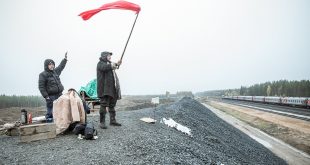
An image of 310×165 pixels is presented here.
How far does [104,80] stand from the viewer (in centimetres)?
794

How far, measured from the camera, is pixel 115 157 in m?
5.48

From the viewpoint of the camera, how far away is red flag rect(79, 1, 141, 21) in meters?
7.90

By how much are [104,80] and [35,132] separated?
2.57 meters

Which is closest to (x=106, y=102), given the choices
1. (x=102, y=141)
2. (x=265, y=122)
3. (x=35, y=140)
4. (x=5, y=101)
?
(x=102, y=141)

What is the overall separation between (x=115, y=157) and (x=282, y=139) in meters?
17.7

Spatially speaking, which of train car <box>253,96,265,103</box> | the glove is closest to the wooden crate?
the glove

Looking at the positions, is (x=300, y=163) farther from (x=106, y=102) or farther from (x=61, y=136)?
(x=61, y=136)

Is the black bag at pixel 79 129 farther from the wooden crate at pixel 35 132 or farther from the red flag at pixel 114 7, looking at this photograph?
the red flag at pixel 114 7

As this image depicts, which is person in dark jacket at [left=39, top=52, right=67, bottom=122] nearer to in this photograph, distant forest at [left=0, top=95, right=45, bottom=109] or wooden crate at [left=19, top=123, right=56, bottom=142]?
wooden crate at [left=19, top=123, right=56, bottom=142]

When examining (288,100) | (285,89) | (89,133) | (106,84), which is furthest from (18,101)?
(285,89)

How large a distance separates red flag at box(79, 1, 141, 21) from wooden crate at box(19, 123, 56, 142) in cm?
368

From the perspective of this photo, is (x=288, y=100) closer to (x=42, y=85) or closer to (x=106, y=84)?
(x=106, y=84)

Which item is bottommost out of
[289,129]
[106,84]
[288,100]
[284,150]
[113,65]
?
[284,150]

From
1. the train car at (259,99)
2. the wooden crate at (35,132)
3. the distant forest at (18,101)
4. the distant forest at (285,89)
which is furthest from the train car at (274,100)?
the distant forest at (18,101)
